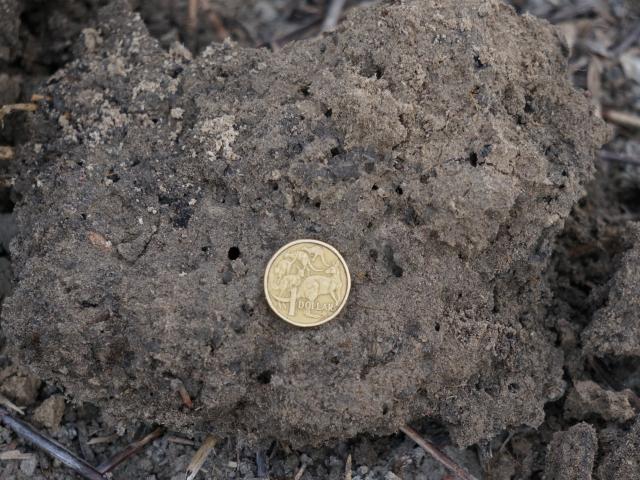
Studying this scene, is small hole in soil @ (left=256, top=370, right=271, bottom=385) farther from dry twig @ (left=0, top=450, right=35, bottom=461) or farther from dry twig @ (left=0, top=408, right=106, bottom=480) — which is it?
dry twig @ (left=0, top=450, right=35, bottom=461)

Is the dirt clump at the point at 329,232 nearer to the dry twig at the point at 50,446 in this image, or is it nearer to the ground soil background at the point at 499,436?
the ground soil background at the point at 499,436

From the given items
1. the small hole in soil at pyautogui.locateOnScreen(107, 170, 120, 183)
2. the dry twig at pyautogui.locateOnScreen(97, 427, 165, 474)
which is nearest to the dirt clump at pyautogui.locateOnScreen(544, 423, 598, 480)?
the dry twig at pyautogui.locateOnScreen(97, 427, 165, 474)

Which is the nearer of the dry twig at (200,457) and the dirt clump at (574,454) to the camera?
the dirt clump at (574,454)

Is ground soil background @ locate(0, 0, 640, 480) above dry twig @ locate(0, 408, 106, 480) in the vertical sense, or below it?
above

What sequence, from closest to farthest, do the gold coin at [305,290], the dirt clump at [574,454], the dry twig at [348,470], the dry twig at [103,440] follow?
the gold coin at [305,290]
the dirt clump at [574,454]
the dry twig at [348,470]
the dry twig at [103,440]

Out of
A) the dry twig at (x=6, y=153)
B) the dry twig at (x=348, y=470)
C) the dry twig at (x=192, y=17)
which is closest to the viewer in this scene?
the dry twig at (x=348, y=470)

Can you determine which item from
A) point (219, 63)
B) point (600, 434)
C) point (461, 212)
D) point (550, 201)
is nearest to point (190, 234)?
point (219, 63)

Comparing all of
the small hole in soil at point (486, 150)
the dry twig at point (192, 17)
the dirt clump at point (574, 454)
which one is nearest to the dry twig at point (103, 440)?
the dirt clump at point (574, 454)
